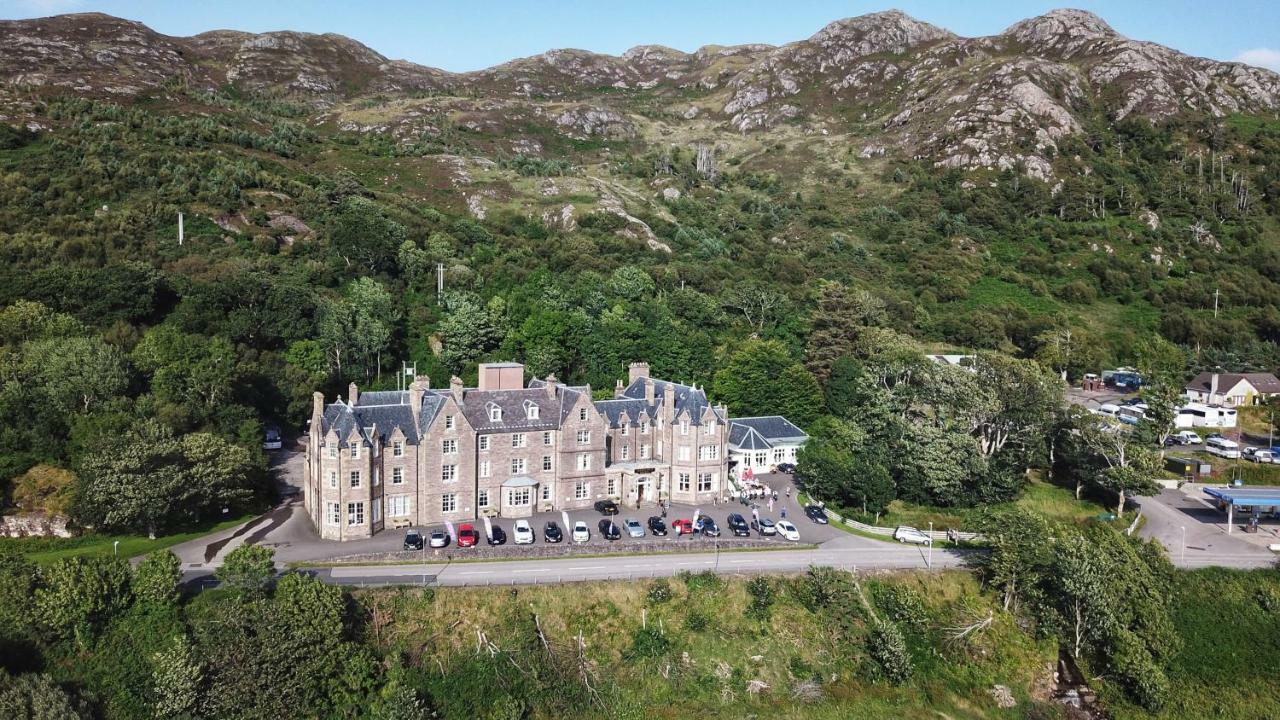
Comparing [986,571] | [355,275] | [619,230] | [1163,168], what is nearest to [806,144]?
[1163,168]

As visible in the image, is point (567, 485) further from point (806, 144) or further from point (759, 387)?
point (806, 144)

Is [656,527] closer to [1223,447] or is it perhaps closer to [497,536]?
[497,536]

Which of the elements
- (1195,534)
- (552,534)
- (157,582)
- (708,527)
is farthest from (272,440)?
(1195,534)

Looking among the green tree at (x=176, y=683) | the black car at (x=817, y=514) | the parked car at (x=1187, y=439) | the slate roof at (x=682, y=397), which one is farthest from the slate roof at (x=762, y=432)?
the green tree at (x=176, y=683)

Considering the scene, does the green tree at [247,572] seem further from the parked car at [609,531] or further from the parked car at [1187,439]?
the parked car at [1187,439]

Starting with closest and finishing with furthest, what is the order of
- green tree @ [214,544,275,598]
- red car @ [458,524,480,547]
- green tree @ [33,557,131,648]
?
green tree @ [33,557,131,648]
green tree @ [214,544,275,598]
red car @ [458,524,480,547]

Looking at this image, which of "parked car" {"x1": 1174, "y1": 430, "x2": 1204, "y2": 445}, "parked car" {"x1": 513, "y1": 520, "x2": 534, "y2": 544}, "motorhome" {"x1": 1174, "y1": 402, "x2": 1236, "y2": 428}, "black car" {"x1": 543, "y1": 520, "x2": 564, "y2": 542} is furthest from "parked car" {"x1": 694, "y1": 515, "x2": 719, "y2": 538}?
"motorhome" {"x1": 1174, "y1": 402, "x2": 1236, "y2": 428}

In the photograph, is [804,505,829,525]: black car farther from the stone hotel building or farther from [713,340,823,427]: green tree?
[713,340,823,427]: green tree
